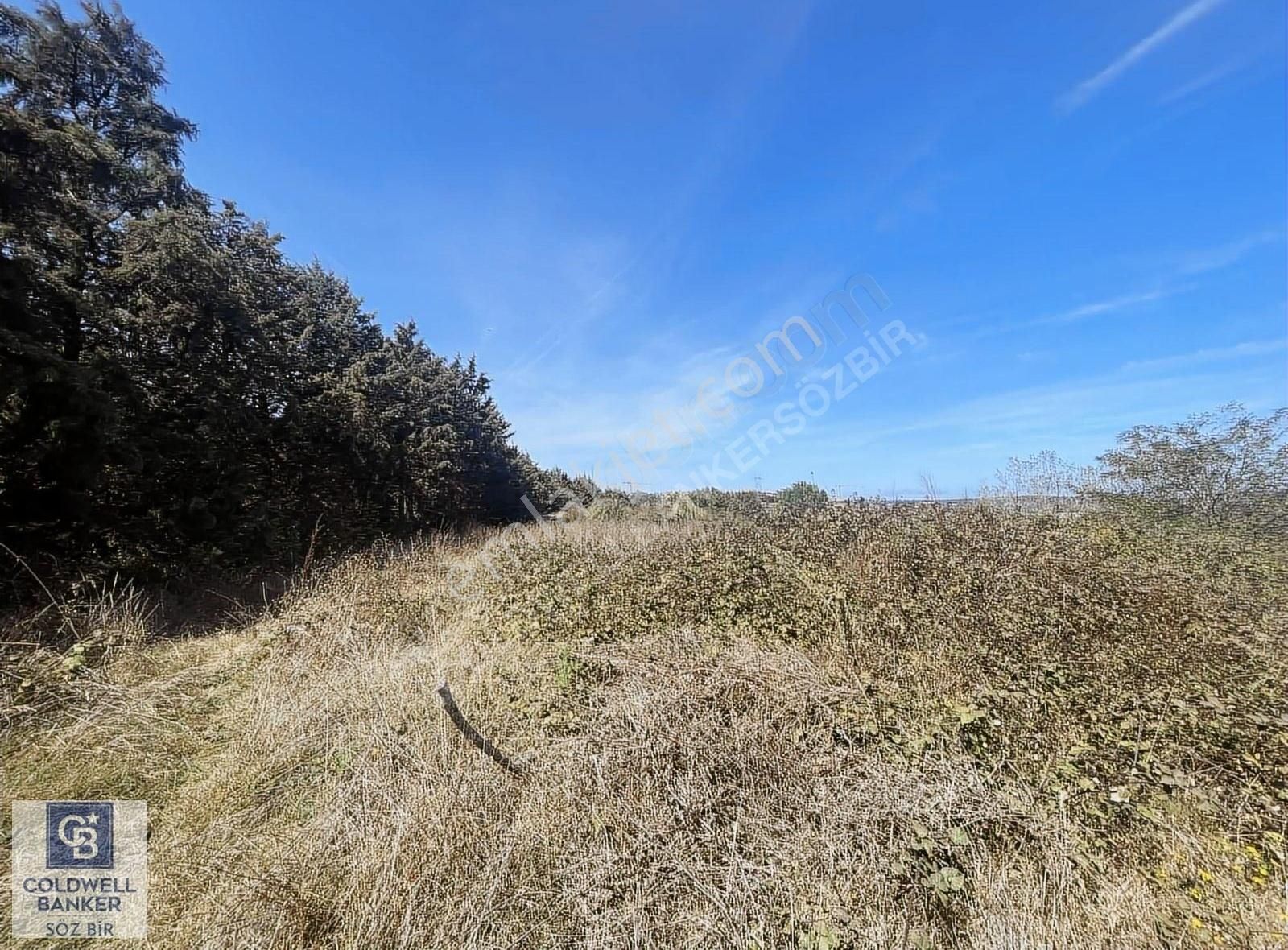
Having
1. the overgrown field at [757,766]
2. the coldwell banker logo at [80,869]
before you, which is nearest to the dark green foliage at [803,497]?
the overgrown field at [757,766]

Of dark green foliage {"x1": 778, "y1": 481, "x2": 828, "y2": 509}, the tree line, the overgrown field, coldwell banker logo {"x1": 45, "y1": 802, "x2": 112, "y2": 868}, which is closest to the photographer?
the overgrown field

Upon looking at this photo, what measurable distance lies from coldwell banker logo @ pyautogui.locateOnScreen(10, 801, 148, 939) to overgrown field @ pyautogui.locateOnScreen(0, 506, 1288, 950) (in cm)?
9

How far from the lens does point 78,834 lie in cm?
210

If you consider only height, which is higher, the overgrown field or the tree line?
the tree line

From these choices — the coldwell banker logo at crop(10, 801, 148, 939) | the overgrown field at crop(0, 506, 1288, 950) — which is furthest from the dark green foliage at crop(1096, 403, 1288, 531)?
the coldwell banker logo at crop(10, 801, 148, 939)

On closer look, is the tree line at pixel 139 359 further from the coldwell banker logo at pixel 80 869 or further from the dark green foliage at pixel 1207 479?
the dark green foliage at pixel 1207 479

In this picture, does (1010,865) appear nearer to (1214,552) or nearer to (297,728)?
(297,728)

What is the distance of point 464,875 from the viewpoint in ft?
5.82

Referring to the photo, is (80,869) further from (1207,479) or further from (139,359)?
(1207,479)

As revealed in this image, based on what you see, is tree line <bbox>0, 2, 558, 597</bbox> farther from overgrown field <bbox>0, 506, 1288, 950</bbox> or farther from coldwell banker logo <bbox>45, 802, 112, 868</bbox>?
coldwell banker logo <bbox>45, 802, 112, 868</bbox>

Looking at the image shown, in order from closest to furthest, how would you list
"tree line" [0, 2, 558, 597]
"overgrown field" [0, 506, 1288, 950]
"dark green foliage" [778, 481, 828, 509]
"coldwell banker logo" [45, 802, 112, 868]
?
"overgrown field" [0, 506, 1288, 950] → "coldwell banker logo" [45, 802, 112, 868] → "tree line" [0, 2, 558, 597] → "dark green foliage" [778, 481, 828, 509]

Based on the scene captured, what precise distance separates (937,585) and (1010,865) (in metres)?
1.84

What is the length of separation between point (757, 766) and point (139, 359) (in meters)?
9.49

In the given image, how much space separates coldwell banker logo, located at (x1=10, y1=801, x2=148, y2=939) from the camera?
5.63 ft
